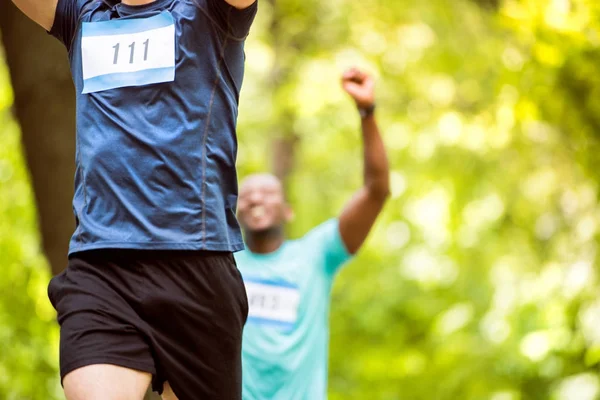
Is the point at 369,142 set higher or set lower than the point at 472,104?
higher

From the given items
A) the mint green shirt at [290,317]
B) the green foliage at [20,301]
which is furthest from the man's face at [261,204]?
the green foliage at [20,301]

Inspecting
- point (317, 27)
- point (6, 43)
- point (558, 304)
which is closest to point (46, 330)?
point (6, 43)

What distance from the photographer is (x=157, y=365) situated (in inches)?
105

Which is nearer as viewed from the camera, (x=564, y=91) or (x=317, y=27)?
(x=564, y=91)

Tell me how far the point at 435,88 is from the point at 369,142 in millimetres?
5246

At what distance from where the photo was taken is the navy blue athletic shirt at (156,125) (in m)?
2.64

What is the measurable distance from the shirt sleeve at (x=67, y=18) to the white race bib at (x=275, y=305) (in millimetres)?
1844

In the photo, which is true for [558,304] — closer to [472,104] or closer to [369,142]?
[369,142]

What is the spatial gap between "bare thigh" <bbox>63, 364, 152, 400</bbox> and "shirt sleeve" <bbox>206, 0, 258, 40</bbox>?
94 cm

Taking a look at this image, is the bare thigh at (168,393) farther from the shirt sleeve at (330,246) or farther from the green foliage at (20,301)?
the green foliage at (20,301)

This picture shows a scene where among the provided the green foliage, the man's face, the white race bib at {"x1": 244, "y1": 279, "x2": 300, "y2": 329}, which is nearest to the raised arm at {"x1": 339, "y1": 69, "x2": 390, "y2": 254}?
the white race bib at {"x1": 244, "y1": 279, "x2": 300, "y2": 329}

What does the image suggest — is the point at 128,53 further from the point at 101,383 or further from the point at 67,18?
the point at 101,383

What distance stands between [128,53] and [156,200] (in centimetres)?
40

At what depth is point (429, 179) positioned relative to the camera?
31.9 ft
